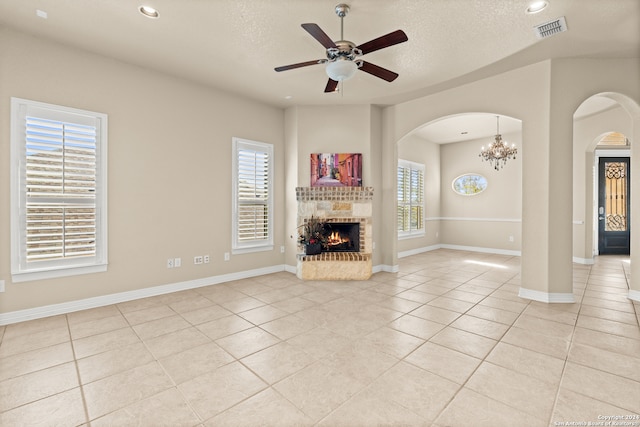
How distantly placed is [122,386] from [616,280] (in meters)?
6.98

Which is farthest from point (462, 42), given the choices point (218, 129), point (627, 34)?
point (218, 129)

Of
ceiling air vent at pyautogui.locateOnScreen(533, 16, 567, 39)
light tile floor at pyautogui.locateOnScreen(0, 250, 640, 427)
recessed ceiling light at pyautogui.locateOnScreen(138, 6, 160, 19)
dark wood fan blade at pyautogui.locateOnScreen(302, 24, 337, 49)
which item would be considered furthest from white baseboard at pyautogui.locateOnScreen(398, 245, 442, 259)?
recessed ceiling light at pyautogui.locateOnScreen(138, 6, 160, 19)

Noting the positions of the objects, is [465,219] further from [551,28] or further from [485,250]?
[551,28]

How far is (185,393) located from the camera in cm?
196

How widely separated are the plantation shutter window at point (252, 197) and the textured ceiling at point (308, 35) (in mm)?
1350

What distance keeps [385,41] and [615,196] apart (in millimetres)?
8421

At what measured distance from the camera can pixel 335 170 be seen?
17.6 feet

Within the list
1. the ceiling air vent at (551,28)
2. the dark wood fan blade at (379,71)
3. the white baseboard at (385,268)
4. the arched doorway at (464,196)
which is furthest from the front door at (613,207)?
the dark wood fan blade at (379,71)

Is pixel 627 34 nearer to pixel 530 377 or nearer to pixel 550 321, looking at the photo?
pixel 550 321

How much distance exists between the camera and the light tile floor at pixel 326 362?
1.78 meters

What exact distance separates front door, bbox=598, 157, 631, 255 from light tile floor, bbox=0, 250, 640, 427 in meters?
4.59

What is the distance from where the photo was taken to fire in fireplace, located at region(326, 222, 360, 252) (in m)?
5.41

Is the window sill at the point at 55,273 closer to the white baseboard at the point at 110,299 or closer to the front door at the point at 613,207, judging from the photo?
the white baseboard at the point at 110,299

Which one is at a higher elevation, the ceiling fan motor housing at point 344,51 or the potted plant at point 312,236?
the ceiling fan motor housing at point 344,51
